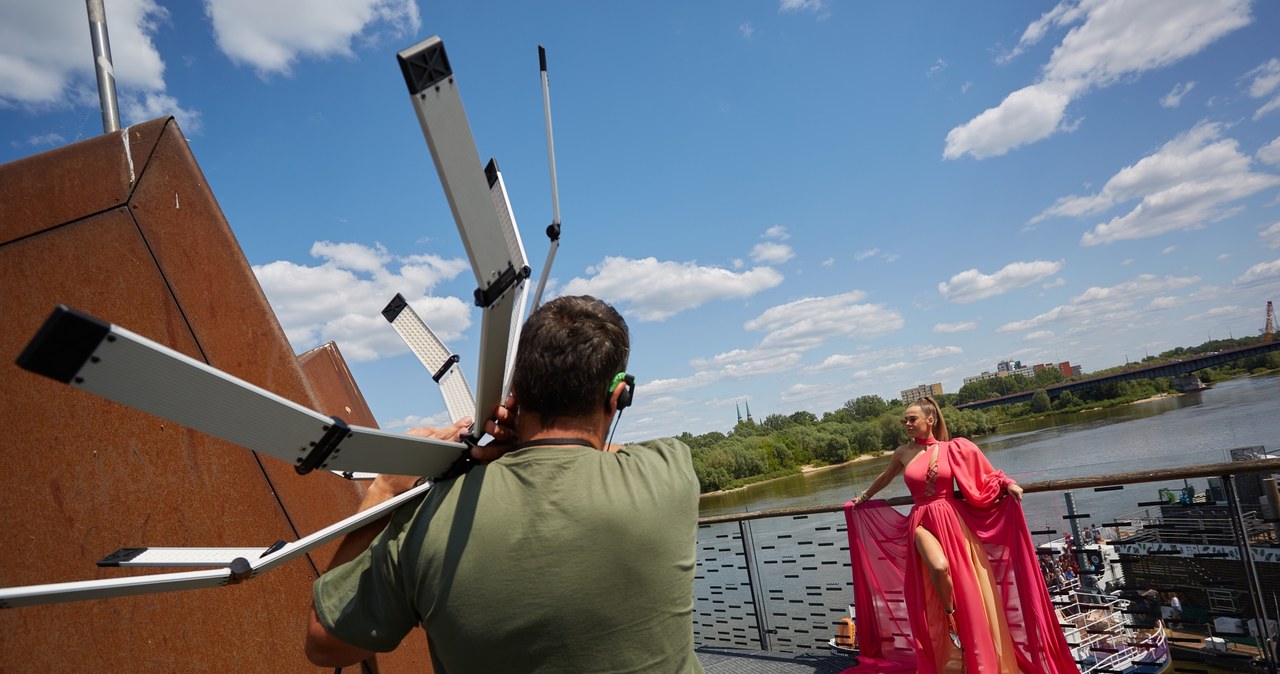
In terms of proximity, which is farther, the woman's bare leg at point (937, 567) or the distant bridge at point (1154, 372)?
the distant bridge at point (1154, 372)

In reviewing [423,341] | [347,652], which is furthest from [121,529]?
[347,652]

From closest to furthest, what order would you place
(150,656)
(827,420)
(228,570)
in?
(228,570)
(150,656)
(827,420)

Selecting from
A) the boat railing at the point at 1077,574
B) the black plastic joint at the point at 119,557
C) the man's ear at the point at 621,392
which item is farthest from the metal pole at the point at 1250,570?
the black plastic joint at the point at 119,557

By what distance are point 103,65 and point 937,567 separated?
4307 millimetres

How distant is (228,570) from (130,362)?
1.37ft

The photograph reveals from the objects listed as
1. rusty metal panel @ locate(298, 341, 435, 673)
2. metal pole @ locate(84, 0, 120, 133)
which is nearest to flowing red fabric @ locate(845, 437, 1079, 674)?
rusty metal panel @ locate(298, 341, 435, 673)

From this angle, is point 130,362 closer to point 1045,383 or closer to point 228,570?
point 228,570

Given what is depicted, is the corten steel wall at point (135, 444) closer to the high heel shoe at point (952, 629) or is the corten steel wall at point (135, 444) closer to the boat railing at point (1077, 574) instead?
the boat railing at point (1077, 574)

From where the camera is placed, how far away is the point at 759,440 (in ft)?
163

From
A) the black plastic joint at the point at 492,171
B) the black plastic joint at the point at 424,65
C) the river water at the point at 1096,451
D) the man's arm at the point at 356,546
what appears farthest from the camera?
the river water at the point at 1096,451

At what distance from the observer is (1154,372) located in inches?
2280

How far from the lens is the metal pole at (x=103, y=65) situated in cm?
224

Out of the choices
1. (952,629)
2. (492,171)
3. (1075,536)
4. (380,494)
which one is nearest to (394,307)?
(492,171)

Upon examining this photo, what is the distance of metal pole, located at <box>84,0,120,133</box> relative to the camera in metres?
2.24
